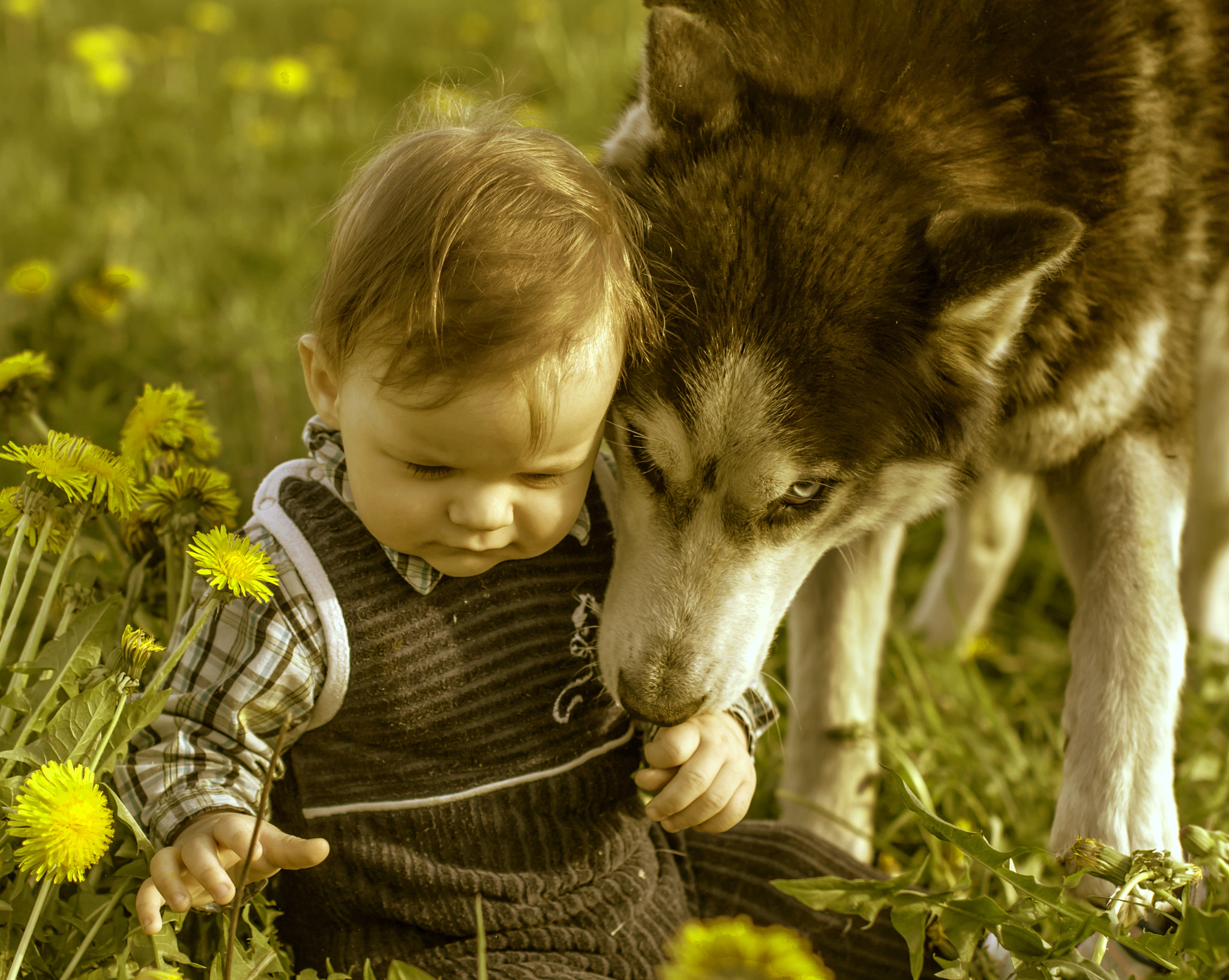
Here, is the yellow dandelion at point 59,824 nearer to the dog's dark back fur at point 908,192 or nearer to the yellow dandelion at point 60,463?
the yellow dandelion at point 60,463

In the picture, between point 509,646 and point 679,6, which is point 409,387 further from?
point 679,6

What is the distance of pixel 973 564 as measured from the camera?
3.14m

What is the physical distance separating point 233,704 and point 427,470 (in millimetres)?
406

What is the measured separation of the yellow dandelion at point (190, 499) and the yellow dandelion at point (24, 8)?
461cm

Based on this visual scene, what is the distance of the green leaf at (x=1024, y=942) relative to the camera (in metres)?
1.43

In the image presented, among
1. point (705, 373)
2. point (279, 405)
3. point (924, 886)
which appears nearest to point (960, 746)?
point (924, 886)

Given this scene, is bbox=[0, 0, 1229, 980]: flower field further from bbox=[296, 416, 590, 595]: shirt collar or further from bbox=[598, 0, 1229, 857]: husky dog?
bbox=[598, 0, 1229, 857]: husky dog

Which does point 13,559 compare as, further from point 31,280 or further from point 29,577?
point 31,280

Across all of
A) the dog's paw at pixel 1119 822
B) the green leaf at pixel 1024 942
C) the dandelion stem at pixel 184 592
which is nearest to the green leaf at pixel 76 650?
the dandelion stem at pixel 184 592

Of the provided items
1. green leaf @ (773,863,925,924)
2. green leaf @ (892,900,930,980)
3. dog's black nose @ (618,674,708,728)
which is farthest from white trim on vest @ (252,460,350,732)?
green leaf @ (892,900,930,980)

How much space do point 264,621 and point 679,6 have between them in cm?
145

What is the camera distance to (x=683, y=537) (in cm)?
180

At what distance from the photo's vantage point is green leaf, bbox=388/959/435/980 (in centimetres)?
138

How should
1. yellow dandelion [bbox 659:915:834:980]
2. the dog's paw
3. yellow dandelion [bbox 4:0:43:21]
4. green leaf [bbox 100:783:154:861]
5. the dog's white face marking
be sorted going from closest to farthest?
yellow dandelion [bbox 659:915:834:980] < green leaf [bbox 100:783:154:861] < the dog's white face marking < the dog's paw < yellow dandelion [bbox 4:0:43:21]
